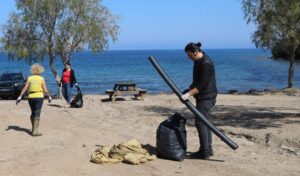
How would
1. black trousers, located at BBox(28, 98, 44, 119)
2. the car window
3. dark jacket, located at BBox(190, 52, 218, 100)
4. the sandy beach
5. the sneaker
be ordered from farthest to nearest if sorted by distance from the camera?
1. the car window
2. black trousers, located at BBox(28, 98, 44, 119)
3. the sneaker
4. dark jacket, located at BBox(190, 52, 218, 100)
5. the sandy beach

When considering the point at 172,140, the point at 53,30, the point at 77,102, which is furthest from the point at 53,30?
the point at 172,140

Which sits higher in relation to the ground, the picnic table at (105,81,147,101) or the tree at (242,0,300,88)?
the tree at (242,0,300,88)

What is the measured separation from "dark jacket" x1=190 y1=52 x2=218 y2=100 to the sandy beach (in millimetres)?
1132

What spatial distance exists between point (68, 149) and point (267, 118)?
298 inches

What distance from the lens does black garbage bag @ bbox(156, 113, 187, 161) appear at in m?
8.94

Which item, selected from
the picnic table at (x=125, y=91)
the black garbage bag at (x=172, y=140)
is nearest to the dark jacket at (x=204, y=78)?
the black garbage bag at (x=172, y=140)

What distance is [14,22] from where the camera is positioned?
26969mm

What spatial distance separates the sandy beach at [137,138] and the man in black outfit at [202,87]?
405mm

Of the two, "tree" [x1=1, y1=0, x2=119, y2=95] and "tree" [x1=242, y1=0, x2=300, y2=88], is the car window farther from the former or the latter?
"tree" [x1=242, y1=0, x2=300, y2=88]

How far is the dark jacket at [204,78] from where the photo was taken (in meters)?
8.70

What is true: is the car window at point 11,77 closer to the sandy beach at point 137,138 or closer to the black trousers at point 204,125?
the sandy beach at point 137,138

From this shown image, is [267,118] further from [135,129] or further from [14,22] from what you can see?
[14,22]

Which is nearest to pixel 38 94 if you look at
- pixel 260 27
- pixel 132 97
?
pixel 132 97

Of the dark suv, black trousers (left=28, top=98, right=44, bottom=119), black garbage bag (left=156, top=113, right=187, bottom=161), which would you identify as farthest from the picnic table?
black garbage bag (left=156, top=113, right=187, bottom=161)
